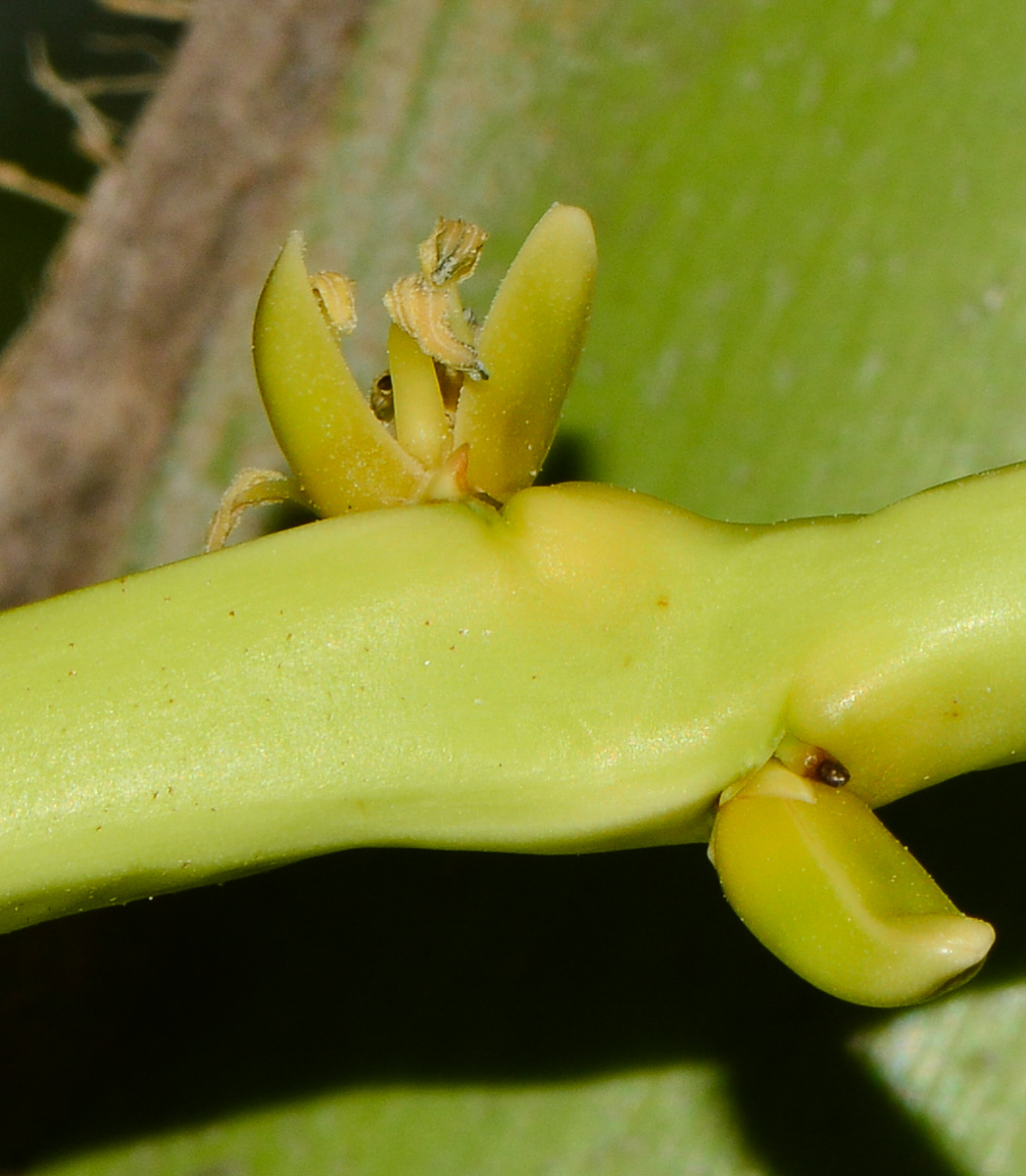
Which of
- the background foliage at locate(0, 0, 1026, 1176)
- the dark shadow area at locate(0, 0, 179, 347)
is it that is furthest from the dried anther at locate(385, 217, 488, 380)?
the dark shadow area at locate(0, 0, 179, 347)

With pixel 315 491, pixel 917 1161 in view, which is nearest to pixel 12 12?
pixel 315 491

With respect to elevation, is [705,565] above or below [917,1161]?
above

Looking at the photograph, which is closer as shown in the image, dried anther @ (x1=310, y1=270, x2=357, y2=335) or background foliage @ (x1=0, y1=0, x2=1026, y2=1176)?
dried anther @ (x1=310, y1=270, x2=357, y2=335)

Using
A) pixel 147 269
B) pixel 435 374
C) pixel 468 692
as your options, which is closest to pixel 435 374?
pixel 435 374

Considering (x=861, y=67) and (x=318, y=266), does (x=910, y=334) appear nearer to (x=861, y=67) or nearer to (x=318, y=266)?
(x=861, y=67)

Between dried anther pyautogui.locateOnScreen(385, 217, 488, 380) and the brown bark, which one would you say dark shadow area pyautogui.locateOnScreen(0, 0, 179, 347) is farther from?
dried anther pyautogui.locateOnScreen(385, 217, 488, 380)

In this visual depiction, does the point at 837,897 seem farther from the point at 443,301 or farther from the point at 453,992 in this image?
the point at 453,992
